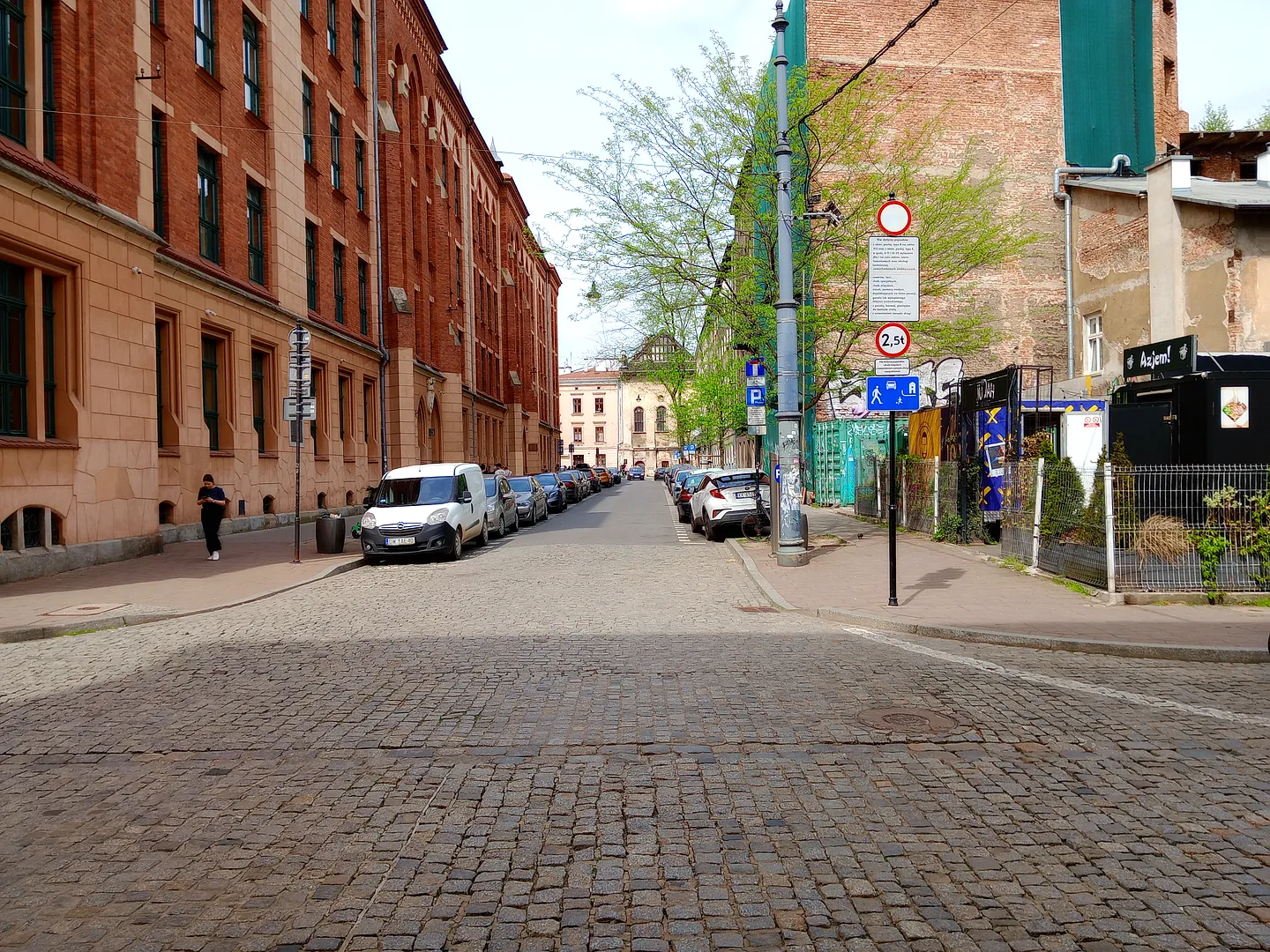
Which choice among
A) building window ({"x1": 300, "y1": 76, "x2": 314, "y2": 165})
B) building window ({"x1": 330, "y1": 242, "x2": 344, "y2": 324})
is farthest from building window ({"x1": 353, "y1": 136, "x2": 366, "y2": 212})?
building window ({"x1": 300, "y1": 76, "x2": 314, "y2": 165})

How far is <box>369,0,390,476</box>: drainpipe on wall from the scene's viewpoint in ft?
113

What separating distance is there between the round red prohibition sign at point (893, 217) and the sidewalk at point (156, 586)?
30.2ft

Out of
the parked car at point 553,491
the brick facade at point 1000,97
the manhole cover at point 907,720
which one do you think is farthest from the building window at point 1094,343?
the manhole cover at point 907,720

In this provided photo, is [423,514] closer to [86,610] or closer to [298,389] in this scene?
[298,389]

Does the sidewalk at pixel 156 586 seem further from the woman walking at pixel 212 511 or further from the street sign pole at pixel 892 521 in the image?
the street sign pole at pixel 892 521

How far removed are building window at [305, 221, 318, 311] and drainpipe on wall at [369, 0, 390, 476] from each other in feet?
19.4

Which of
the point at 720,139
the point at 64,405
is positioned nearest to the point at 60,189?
the point at 64,405

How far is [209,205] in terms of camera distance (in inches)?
878

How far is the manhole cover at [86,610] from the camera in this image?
1094 cm

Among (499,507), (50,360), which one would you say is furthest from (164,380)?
(499,507)

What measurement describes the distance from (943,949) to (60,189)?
1638cm

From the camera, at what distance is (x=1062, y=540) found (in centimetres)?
1250

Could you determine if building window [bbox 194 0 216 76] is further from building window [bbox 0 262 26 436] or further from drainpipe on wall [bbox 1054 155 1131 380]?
drainpipe on wall [bbox 1054 155 1131 380]

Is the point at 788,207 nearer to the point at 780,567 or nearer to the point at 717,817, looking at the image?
the point at 780,567
